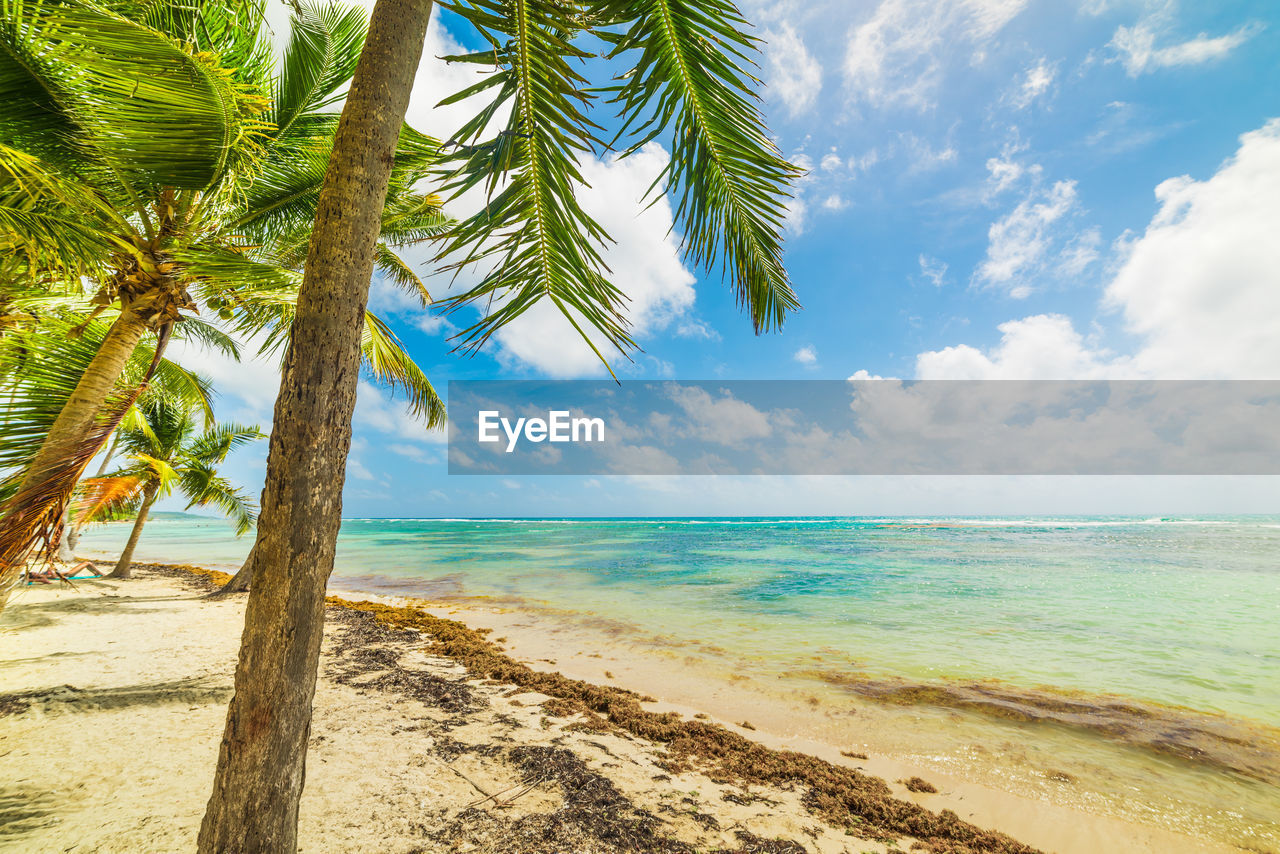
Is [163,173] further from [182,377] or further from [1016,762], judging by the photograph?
[1016,762]

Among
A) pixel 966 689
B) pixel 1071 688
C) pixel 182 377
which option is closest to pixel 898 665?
pixel 966 689

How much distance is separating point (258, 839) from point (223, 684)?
4557mm

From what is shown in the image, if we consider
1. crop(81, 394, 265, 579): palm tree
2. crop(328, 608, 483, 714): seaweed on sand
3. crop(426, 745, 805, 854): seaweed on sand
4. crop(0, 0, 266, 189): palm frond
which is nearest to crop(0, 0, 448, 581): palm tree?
crop(0, 0, 266, 189): palm frond

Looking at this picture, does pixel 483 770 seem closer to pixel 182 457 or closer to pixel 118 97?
pixel 118 97

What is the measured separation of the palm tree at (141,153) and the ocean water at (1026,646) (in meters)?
6.91

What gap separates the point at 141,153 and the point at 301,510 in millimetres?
3304

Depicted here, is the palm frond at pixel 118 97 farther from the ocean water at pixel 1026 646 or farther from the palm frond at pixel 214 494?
the palm frond at pixel 214 494

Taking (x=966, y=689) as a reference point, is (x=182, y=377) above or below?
above

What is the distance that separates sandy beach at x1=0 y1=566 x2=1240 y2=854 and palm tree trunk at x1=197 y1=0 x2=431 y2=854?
56.7 inches

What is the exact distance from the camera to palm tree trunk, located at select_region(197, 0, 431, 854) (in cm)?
155

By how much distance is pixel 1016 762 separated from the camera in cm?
446

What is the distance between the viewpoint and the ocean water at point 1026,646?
14.7ft

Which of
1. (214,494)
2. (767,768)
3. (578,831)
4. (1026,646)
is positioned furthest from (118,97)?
(214,494)

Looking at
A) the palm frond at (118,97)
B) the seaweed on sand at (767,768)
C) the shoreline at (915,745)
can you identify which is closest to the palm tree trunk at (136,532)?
the shoreline at (915,745)
